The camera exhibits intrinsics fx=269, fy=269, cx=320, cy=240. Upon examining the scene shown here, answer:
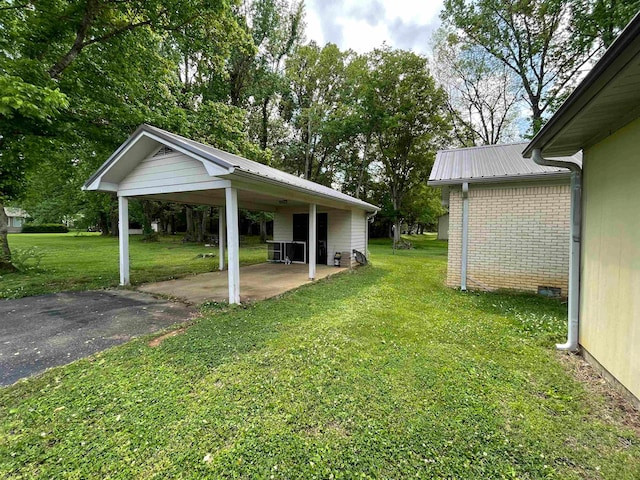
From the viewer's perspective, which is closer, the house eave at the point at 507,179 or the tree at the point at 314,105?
the house eave at the point at 507,179

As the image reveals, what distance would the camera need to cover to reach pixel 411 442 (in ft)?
6.47

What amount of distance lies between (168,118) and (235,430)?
9.95m

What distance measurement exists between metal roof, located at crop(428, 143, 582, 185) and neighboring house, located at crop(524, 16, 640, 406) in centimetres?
260

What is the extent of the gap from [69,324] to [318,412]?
14.5 ft

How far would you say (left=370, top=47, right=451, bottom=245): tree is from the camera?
736 inches

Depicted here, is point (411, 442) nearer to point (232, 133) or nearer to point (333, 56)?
point (232, 133)

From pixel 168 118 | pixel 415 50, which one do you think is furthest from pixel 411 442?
pixel 415 50

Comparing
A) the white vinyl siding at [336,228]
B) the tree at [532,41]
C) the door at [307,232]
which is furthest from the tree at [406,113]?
the door at [307,232]

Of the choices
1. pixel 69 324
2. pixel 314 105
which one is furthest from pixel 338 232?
pixel 314 105

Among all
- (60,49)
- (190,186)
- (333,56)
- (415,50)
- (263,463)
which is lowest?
(263,463)

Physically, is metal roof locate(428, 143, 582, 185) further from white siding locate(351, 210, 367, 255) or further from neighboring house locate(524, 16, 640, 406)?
white siding locate(351, 210, 367, 255)

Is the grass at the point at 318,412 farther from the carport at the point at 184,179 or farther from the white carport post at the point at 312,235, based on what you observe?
the white carport post at the point at 312,235

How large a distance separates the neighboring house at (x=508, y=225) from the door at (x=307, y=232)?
197 inches

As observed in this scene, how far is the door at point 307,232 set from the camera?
435 inches
